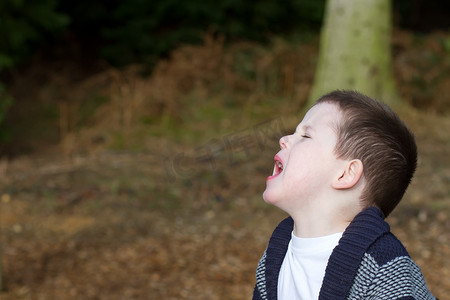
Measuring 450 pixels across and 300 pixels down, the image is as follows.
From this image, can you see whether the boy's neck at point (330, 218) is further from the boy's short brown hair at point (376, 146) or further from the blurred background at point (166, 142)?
the blurred background at point (166, 142)

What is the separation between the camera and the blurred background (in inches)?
173

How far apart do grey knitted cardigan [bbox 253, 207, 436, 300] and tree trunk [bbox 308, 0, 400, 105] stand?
18.1ft

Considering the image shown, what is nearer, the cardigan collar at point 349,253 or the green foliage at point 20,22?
the cardigan collar at point 349,253

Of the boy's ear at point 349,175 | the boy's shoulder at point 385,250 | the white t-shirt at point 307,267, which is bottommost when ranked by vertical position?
the white t-shirt at point 307,267

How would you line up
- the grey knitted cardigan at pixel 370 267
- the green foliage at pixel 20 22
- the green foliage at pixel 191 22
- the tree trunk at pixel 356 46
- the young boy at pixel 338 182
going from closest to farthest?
the grey knitted cardigan at pixel 370 267 → the young boy at pixel 338 182 → the tree trunk at pixel 356 46 → the green foliage at pixel 20 22 → the green foliage at pixel 191 22

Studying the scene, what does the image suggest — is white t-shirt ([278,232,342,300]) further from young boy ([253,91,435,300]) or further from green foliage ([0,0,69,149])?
green foliage ([0,0,69,149])

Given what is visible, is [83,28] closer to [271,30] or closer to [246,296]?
[271,30]

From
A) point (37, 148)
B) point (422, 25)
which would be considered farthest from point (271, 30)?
point (422, 25)

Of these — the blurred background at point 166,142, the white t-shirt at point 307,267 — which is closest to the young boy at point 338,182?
the white t-shirt at point 307,267

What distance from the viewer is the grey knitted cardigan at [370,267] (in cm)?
149

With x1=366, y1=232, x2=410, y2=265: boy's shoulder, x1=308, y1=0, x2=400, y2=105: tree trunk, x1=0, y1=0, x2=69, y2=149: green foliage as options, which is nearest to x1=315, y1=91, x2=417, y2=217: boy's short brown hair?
x1=366, y1=232, x2=410, y2=265: boy's shoulder

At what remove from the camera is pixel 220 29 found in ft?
33.0

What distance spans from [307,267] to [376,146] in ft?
1.27

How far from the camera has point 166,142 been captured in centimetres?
715
